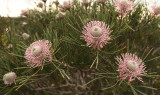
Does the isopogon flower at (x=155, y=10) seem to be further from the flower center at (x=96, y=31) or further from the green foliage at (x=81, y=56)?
the flower center at (x=96, y=31)

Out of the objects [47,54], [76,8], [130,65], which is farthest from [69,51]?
[76,8]

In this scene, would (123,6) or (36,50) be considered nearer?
(36,50)

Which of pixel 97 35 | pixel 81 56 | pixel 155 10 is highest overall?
pixel 155 10

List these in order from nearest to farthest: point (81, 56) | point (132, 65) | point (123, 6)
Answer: point (132, 65) < point (123, 6) < point (81, 56)

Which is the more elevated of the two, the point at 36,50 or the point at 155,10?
the point at 155,10

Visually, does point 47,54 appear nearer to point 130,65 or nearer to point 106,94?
point 130,65

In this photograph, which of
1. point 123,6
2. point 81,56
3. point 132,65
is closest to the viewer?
point 132,65

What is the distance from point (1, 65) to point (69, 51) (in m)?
0.44

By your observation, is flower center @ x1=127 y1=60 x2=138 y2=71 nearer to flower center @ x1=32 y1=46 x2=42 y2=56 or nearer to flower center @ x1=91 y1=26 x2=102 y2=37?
flower center @ x1=91 y1=26 x2=102 y2=37

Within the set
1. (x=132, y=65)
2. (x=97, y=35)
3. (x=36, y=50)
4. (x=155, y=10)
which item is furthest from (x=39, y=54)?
(x=155, y=10)

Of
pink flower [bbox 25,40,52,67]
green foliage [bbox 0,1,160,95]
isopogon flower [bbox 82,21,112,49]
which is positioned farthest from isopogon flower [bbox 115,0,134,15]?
pink flower [bbox 25,40,52,67]

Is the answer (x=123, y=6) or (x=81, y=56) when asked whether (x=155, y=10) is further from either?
(x=81, y=56)

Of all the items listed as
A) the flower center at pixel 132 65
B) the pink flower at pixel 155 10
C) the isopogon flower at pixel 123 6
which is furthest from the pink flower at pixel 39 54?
the pink flower at pixel 155 10

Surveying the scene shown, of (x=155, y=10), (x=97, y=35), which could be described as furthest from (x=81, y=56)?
(x=155, y=10)
